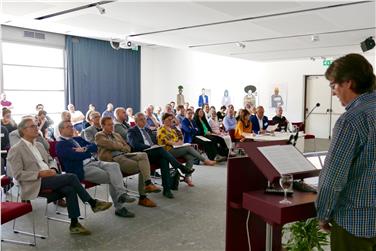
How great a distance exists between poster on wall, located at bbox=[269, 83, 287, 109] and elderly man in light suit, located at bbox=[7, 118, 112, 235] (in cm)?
948

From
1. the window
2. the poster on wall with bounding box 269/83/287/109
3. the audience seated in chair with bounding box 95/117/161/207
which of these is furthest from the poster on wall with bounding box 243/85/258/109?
the audience seated in chair with bounding box 95/117/161/207

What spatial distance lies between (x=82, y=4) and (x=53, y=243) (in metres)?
2.92

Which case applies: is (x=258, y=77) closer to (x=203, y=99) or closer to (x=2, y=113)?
(x=203, y=99)

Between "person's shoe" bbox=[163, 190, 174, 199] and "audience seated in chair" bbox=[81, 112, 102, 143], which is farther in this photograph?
"audience seated in chair" bbox=[81, 112, 102, 143]

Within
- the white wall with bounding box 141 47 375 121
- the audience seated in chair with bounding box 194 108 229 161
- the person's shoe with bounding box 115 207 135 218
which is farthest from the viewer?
the white wall with bounding box 141 47 375 121

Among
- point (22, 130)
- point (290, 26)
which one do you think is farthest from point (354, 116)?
point (290, 26)

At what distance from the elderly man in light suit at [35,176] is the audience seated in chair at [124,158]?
79cm

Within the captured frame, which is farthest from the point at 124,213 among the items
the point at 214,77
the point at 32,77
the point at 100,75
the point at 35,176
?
the point at 214,77

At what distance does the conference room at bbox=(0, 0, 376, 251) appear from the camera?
2.08 m

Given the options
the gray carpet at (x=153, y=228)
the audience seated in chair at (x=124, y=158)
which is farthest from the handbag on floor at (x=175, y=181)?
the audience seated in chair at (x=124, y=158)

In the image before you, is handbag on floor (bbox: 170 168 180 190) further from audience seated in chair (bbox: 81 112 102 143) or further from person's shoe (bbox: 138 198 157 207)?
audience seated in chair (bbox: 81 112 102 143)

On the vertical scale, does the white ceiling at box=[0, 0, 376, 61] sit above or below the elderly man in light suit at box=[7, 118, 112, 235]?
above

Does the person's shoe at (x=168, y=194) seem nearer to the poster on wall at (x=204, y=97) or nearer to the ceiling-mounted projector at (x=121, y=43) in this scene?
the ceiling-mounted projector at (x=121, y=43)

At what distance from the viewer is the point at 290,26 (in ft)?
18.4
